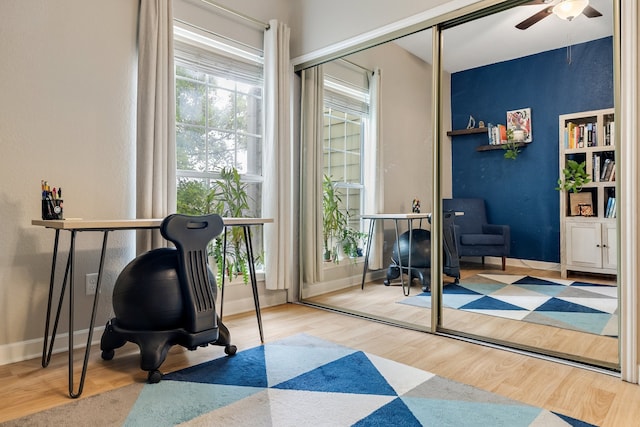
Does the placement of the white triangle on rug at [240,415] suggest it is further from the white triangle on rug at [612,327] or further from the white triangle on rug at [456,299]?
the white triangle on rug at [612,327]

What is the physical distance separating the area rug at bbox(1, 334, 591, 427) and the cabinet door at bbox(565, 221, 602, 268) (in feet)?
3.20

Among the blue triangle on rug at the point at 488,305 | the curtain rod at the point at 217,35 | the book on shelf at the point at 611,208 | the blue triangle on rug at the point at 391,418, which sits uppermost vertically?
the curtain rod at the point at 217,35

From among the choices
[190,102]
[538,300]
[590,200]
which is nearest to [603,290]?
[538,300]

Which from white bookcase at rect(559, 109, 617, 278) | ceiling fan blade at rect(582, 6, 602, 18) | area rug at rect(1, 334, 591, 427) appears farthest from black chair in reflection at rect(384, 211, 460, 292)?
ceiling fan blade at rect(582, 6, 602, 18)

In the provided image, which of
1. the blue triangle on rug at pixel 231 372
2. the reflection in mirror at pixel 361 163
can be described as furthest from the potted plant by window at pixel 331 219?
the blue triangle on rug at pixel 231 372

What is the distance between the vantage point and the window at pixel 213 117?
293 centimetres

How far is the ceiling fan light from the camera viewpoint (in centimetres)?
212

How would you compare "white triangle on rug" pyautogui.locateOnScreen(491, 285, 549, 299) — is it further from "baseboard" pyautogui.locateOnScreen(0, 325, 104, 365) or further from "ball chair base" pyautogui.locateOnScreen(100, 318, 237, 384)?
"baseboard" pyautogui.locateOnScreen(0, 325, 104, 365)

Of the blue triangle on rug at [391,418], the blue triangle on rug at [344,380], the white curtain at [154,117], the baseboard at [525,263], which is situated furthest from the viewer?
the white curtain at [154,117]

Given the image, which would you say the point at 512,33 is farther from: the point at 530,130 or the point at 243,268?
the point at 243,268

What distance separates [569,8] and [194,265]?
93.0 inches

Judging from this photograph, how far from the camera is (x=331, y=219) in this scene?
3.40 meters

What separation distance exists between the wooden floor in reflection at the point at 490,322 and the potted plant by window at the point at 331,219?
0.36 metres

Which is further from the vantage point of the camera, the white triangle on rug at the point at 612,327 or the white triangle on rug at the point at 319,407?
the white triangle on rug at the point at 612,327
